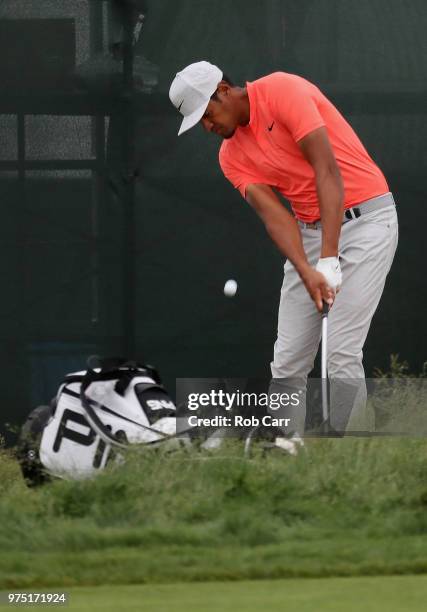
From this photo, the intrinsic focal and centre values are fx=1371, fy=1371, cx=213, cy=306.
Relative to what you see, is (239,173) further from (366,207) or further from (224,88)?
(366,207)

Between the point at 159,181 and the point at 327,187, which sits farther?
the point at 159,181

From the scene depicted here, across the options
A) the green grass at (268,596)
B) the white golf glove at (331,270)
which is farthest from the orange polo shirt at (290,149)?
the green grass at (268,596)

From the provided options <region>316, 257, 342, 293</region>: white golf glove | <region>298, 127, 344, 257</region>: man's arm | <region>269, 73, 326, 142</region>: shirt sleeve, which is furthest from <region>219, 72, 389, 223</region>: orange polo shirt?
<region>316, 257, 342, 293</region>: white golf glove

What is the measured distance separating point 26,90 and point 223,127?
1.42 meters

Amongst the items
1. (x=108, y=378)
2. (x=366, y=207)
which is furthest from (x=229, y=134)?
(x=108, y=378)

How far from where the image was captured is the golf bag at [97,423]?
14.6 feet

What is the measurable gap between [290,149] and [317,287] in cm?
54

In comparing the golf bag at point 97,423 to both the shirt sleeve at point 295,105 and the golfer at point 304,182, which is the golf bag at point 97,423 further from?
the shirt sleeve at point 295,105

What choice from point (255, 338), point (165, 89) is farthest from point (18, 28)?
point (255, 338)

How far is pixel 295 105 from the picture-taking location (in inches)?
189

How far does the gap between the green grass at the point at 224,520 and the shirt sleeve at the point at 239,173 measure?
110 centimetres

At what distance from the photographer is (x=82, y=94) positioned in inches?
237

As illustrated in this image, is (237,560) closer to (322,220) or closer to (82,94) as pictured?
(322,220)

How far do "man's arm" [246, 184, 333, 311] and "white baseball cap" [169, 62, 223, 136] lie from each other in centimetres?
34
